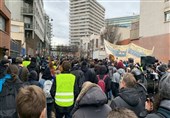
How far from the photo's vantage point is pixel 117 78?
13289mm

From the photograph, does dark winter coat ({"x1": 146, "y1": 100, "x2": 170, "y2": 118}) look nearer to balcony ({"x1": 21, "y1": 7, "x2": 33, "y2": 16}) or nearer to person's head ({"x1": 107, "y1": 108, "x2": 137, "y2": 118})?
person's head ({"x1": 107, "y1": 108, "x2": 137, "y2": 118})

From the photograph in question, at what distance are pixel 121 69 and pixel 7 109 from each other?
847 centimetres

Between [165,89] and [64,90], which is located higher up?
[165,89]

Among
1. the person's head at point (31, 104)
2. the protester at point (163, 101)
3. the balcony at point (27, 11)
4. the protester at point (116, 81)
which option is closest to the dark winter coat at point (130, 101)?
the protester at point (163, 101)

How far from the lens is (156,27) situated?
158ft

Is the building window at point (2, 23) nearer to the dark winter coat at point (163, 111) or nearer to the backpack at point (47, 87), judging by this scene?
the backpack at point (47, 87)

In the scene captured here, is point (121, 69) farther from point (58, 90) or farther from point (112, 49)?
point (112, 49)

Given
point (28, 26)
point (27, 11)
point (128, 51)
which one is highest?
point (27, 11)

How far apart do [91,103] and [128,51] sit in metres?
20.8

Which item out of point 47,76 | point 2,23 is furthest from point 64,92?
point 2,23

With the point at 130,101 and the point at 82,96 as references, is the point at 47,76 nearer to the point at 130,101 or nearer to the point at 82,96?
the point at 130,101

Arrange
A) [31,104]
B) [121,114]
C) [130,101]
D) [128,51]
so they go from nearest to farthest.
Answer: [121,114] → [31,104] → [130,101] → [128,51]

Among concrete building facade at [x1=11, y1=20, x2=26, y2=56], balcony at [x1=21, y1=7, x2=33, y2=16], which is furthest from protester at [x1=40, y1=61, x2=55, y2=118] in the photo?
balcony at [x1=21, y1=7, x2=33, y2=16]

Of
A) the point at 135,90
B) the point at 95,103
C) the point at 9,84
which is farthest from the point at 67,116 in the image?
the point at 95,103
